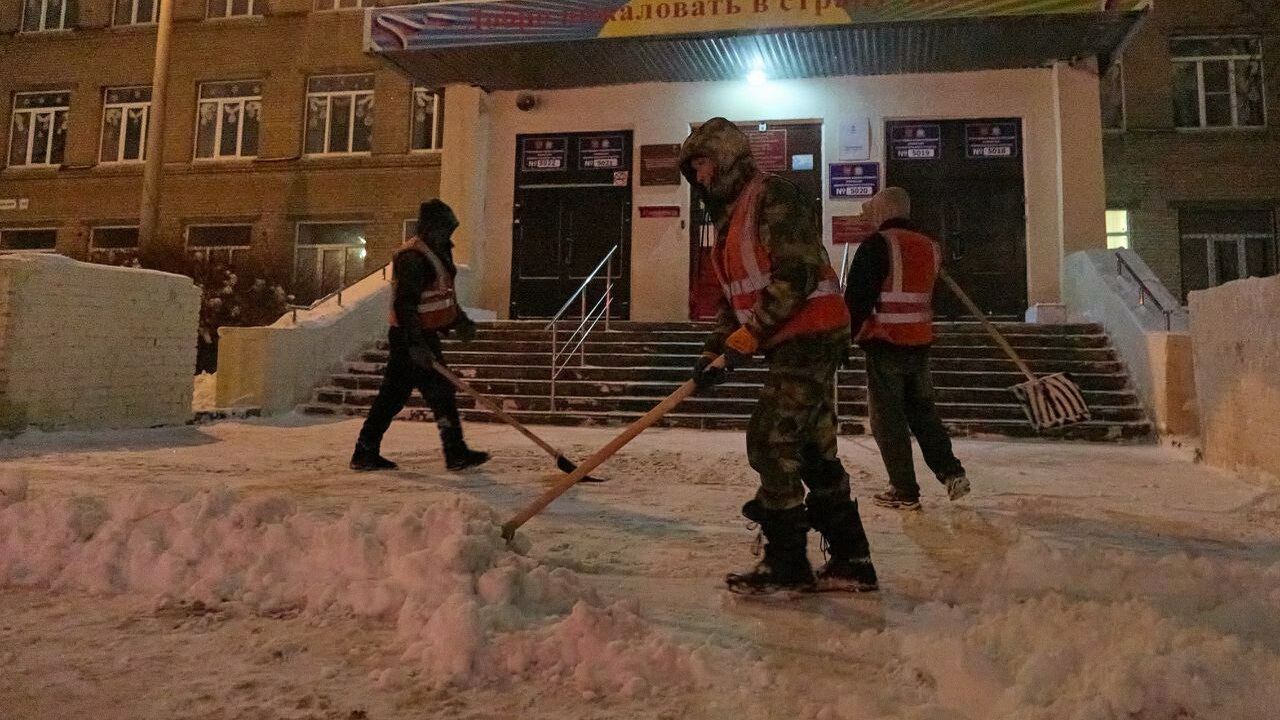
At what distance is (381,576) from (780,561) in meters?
1.37

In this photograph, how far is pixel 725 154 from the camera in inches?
106

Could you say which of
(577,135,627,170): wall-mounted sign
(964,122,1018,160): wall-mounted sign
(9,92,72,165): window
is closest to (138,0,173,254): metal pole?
(9,92,72,165): window

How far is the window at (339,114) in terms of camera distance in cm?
1842

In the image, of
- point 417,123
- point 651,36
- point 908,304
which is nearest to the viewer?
point 908,304

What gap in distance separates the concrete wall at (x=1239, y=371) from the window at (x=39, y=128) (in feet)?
79.1

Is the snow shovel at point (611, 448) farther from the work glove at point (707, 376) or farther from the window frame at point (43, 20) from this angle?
the window frame at point (43, 20)

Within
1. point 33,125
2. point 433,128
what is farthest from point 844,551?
point 33,125

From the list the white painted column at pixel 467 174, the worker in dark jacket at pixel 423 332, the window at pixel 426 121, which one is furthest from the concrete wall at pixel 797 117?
the worker in dark jacket at pixel 423 332

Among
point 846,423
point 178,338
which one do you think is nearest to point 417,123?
point 178,338

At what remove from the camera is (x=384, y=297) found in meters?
10.9

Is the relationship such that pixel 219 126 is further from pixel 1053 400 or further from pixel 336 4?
pixel 1053 400

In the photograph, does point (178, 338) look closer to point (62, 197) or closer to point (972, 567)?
point (972, 567)

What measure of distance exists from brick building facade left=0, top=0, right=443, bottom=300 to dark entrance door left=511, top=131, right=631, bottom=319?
5.56 meters

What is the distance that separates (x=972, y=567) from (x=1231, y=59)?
61.5 ft
